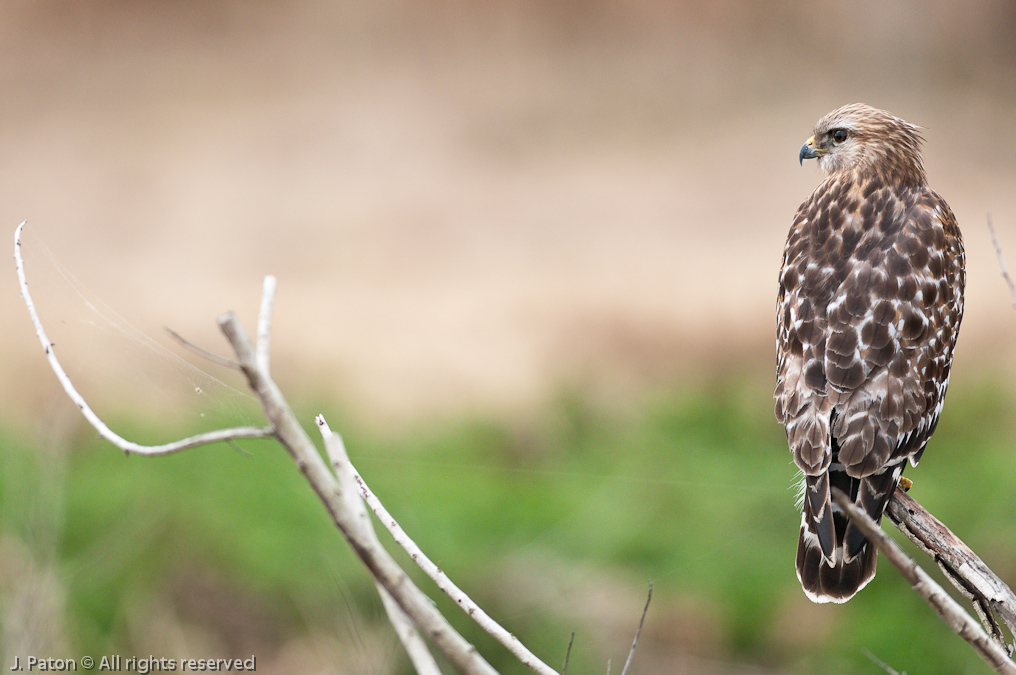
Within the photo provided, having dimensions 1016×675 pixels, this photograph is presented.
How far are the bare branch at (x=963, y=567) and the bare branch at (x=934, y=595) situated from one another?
30cm

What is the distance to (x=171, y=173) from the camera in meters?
10.6

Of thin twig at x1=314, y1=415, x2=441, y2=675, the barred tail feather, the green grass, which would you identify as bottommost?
the green grass

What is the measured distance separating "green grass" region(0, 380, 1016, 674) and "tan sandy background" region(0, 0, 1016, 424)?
2.21 m

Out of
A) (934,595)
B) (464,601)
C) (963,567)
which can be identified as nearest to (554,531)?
(963,567)

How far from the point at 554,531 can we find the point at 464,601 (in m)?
3.88

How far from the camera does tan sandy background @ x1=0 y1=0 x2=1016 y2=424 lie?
8.77 metres

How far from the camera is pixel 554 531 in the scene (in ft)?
15.4

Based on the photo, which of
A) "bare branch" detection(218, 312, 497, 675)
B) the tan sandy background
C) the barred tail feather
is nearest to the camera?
"bare branch" detection(218, 312, 497, 675)

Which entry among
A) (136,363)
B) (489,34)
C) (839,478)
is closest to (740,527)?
(839,478)

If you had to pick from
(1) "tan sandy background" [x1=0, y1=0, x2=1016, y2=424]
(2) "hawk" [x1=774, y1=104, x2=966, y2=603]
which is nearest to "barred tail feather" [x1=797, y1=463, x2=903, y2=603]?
(2) "hawk" [x1=774, y1=104, x2=966, y2=603]

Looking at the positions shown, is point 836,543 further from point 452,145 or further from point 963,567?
point 452,145

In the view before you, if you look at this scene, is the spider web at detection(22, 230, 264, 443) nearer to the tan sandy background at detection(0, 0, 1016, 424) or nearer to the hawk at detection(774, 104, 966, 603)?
the hawk at detection(774, 104, 966, 603)

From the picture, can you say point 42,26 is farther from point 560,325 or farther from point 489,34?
point 560,325

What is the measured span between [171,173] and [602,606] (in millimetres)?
8216
